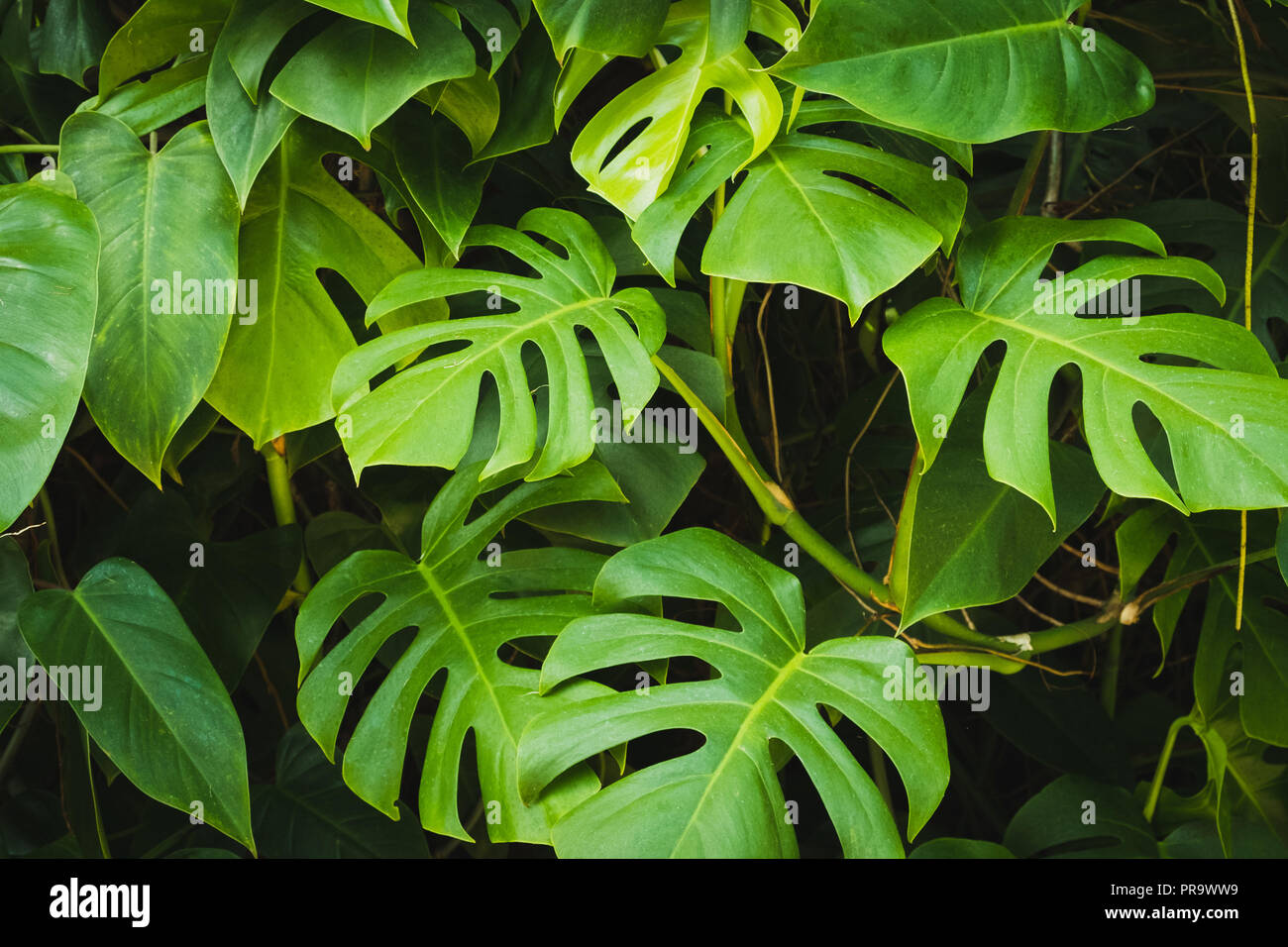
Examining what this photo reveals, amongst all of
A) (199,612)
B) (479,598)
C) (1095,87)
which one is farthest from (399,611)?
(1095,87)

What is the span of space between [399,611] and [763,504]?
37 cm

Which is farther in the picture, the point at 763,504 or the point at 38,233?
the point at 763,504

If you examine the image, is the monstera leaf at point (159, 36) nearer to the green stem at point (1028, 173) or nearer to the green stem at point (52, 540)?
the green stem at point (52, 540)

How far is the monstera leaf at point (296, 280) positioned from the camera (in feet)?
3.19

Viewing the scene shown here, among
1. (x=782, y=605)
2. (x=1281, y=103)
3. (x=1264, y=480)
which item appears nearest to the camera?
(x=1264, y=480)

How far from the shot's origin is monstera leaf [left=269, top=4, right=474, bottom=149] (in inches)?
34.7

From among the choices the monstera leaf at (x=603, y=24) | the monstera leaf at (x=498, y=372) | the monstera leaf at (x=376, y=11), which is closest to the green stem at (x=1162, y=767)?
the monstera leaf at (x=498, y=372)

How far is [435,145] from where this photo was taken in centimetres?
105

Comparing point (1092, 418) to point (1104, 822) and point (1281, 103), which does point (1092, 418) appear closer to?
point (1104, 822)

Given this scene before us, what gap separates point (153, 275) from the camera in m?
0.93

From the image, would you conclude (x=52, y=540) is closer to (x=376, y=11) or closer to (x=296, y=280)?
(x=296, y=280)

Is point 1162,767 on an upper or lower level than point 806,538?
lower

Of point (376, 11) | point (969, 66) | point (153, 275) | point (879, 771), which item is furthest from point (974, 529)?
point (153, 275)

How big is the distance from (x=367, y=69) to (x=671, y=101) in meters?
0.27
